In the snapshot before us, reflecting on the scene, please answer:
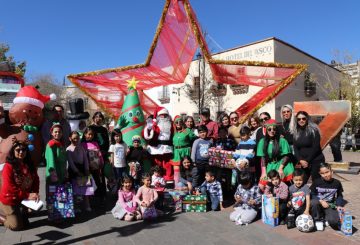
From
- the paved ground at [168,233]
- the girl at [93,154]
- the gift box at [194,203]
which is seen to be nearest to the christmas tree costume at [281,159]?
the paved ground at [168,233]

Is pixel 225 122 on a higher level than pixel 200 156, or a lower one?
higher

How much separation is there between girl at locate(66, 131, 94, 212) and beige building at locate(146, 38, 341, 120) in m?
11.4

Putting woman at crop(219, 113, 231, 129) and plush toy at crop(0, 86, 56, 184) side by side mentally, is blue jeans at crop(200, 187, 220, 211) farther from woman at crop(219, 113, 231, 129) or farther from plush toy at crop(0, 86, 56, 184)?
plush toy at crop(0, 86, 56, 184)

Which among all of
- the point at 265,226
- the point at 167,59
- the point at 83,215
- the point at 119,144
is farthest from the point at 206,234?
the point at 167,59

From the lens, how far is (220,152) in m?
5.36

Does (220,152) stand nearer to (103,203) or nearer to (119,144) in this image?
(119,144)

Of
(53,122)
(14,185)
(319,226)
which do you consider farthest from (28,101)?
(319,226)

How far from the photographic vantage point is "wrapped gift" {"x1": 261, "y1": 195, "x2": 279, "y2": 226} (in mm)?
4348

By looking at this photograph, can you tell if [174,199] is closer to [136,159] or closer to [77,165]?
[136,159]

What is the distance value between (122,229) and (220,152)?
6.59 feet

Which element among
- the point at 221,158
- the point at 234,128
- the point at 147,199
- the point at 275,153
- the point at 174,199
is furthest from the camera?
the point at 234,128

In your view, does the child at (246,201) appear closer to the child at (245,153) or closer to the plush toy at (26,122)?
the child at (245,153)

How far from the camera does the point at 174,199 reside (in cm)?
524

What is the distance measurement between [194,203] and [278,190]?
1.33 metres
